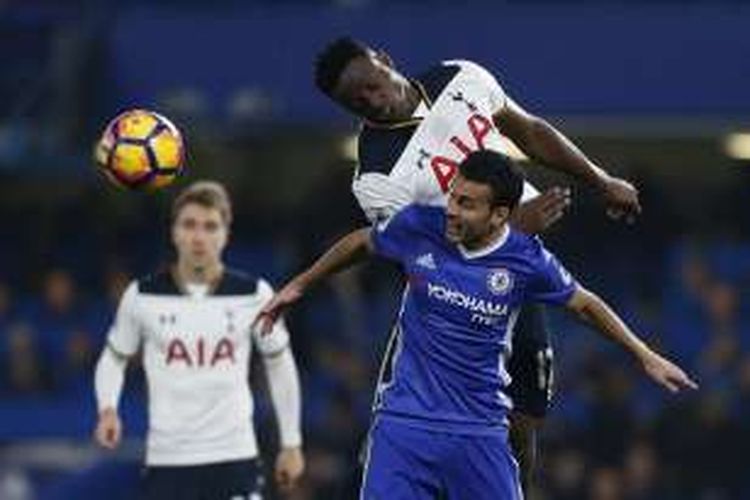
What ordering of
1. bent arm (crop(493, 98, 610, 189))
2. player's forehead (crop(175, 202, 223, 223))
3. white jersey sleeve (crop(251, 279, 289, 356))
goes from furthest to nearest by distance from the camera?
white jersey sleeve (crop(251, 279, 289, 356)) → player's forehead (crop(175, 202, 223, 223)) → bent arm (crop(493, 98, 610, 189))

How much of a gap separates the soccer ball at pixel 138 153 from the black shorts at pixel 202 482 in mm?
1309

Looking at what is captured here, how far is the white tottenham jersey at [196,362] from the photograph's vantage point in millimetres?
10008

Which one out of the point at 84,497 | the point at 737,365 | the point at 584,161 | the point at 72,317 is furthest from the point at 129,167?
the point at 72,317

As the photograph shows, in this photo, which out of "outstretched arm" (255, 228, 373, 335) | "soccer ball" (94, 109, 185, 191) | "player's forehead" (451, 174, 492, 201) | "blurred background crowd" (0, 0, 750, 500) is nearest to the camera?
"player's forehead" (451, 174, 492, 201)

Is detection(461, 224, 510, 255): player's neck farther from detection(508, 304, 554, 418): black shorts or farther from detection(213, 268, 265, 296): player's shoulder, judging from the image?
detection(213, 268, 265, 296): player's shoulder

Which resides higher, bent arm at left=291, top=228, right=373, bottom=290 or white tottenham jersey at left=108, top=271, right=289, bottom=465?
bent arm at left=291, top=228, right=373, bottom=290

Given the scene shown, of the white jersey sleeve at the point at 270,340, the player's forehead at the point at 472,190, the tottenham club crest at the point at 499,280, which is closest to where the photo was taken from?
the player's forehead at the point at 472,190

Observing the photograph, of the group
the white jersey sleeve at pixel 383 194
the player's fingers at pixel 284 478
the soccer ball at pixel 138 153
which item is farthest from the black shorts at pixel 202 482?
the white jersey sleeve at pixel 383 194

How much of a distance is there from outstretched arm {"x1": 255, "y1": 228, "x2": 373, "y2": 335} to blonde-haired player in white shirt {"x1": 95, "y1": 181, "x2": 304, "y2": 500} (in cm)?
160

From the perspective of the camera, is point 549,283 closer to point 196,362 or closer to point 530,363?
point 530,363

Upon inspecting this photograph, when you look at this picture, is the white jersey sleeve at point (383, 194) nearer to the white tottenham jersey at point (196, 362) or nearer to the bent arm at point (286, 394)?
the white tottenham jersey at point (196, 362)

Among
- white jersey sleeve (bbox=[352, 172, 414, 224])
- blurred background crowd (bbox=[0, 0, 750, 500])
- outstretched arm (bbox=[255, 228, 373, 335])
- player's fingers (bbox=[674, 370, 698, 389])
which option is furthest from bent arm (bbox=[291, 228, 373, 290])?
blurred background crowd (bbox=[0, 0, 750, 500])

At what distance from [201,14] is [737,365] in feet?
15.7

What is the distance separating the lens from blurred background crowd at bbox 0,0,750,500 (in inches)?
637
